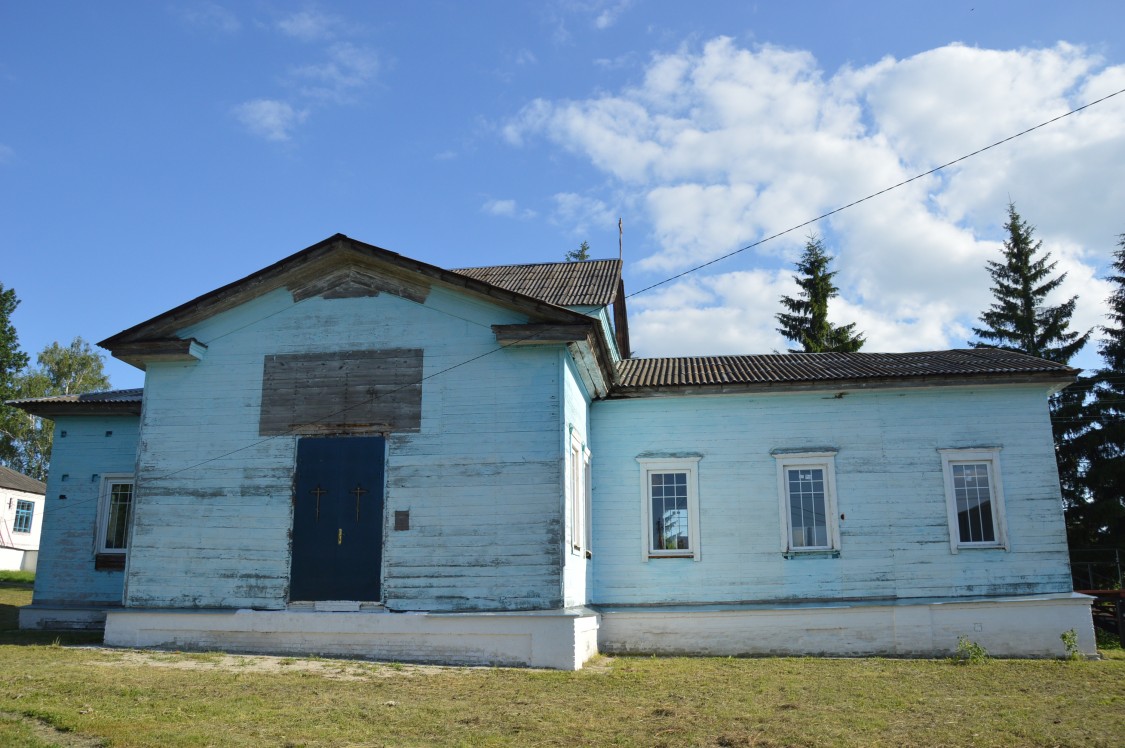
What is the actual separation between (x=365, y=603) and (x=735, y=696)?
573 centimetres

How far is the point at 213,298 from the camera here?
14.5 m

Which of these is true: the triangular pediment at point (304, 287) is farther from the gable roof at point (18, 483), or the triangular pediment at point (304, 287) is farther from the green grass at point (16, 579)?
the gable roof at point (18, 483)

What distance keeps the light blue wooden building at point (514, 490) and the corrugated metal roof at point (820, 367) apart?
0.38 ft

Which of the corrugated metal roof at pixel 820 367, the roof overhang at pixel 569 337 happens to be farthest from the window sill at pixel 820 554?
the roof overhang at pixel 569 337

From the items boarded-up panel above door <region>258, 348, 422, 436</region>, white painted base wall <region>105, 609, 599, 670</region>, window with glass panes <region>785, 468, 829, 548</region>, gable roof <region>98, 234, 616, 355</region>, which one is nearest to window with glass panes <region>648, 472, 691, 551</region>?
window with glass panes <region>785, 468, 829, 548</region>

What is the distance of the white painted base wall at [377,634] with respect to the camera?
499 inches

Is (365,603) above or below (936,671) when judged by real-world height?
above

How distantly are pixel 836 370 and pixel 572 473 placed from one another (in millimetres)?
6175

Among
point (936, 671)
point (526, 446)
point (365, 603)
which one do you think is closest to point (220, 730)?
point (365, 603)

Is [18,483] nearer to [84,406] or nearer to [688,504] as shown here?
[84,406]

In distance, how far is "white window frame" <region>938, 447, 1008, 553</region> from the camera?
16078 millimetres

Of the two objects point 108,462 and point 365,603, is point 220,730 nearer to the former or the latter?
point 365,603

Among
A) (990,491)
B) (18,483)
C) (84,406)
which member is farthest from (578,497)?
(18,483)

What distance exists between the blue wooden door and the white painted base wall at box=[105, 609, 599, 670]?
431 millimetres
